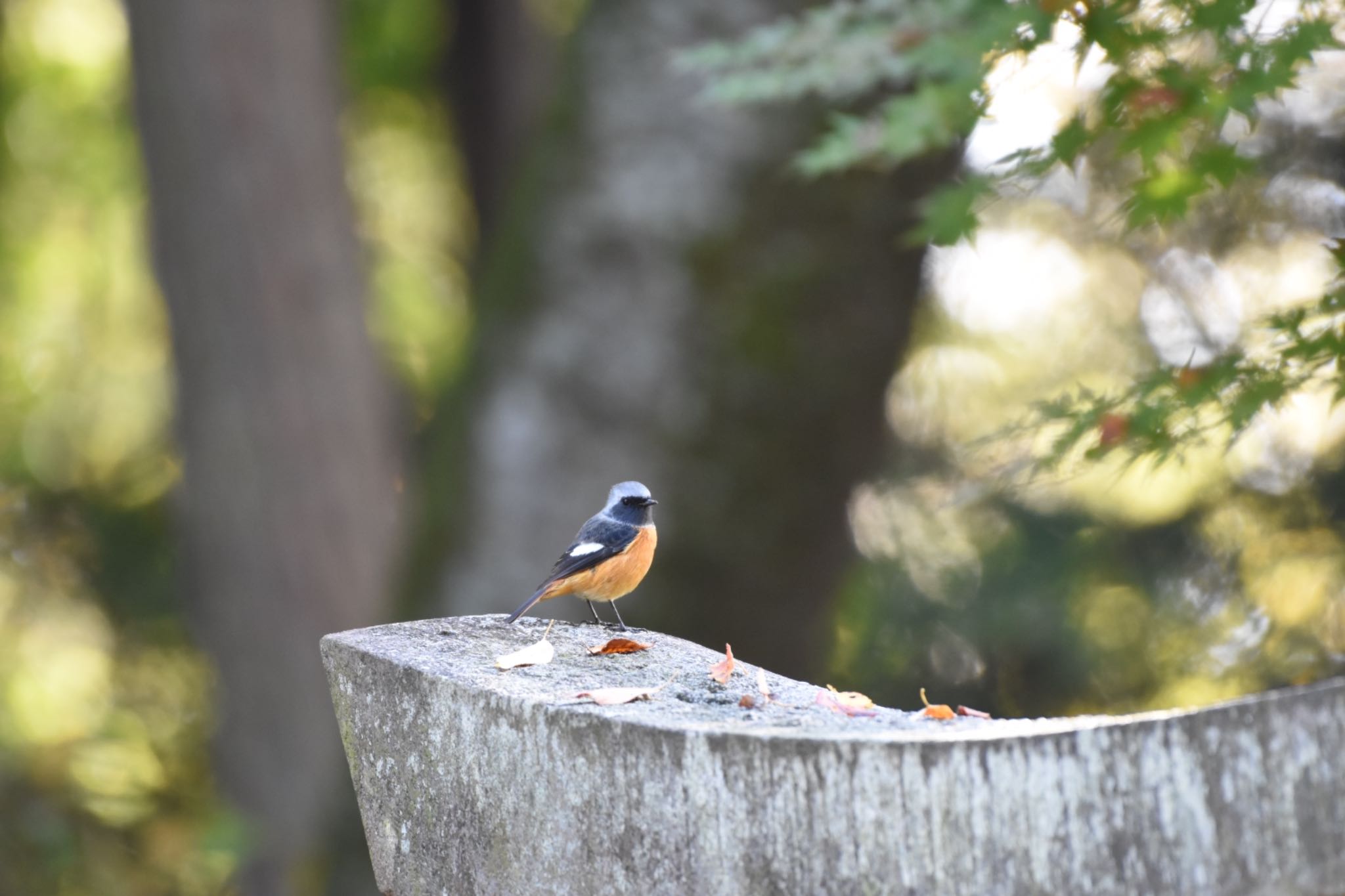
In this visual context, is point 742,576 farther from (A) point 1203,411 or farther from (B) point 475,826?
(B) point 475,826

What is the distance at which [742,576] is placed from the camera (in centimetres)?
507

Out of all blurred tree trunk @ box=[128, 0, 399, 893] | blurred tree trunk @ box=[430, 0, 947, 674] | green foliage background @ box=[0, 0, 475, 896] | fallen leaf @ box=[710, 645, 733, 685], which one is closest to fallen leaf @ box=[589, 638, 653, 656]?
fallen leaf @ box=[710, 645, 733, 685]

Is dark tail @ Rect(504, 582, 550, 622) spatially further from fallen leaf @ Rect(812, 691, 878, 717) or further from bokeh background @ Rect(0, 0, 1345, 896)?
bokeh background @ Rect(0, 0, 1345, 896)

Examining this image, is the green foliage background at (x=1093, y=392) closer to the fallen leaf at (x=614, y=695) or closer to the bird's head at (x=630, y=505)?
the bird's head at (x=630, y=505)

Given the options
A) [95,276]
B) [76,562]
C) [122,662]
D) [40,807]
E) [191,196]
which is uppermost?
[95,276]

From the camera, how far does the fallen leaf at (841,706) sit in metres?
1.87

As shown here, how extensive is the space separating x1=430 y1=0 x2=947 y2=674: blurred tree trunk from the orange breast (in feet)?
7.75

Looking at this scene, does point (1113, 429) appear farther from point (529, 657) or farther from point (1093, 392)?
point (529, 657)

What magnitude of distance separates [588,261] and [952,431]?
12.4 ft

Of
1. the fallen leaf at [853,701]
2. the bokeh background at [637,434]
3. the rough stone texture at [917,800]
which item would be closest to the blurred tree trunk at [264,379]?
the bokeh background at [637,434]

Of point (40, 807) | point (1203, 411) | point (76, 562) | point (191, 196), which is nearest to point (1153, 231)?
point (1203, 411)

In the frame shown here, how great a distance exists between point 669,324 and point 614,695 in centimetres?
316

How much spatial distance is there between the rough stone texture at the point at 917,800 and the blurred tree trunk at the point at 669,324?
314 centimetres

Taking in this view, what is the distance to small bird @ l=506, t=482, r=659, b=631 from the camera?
7.79ft
